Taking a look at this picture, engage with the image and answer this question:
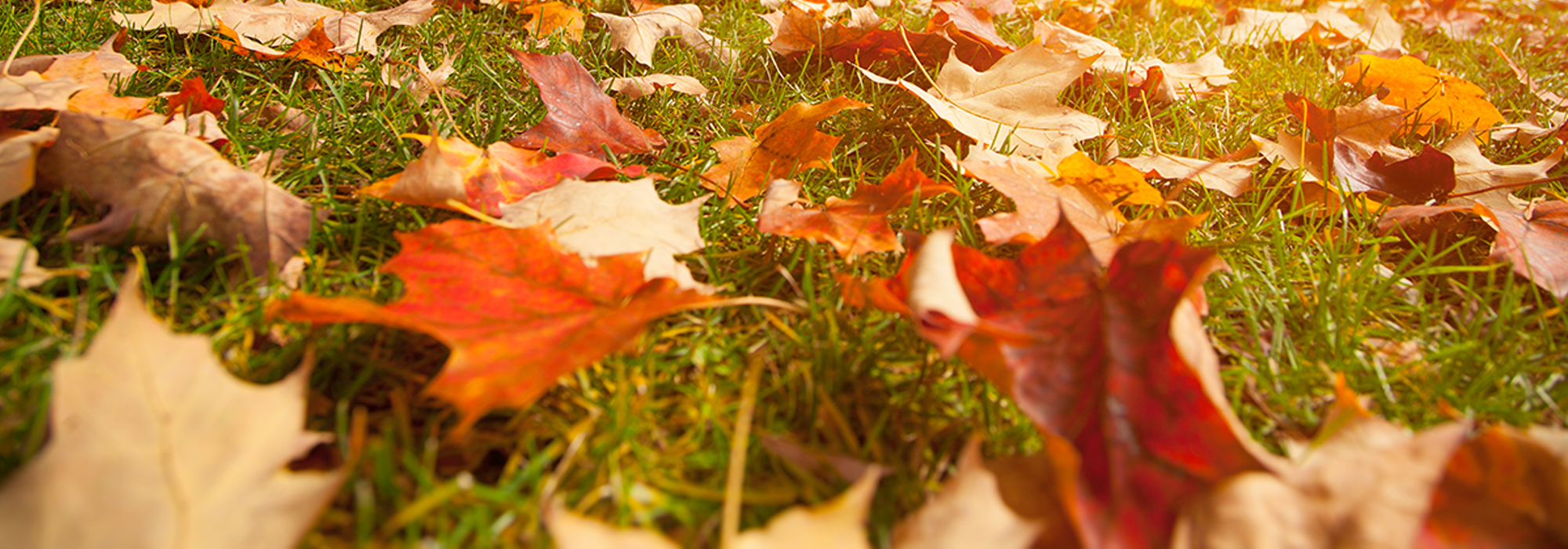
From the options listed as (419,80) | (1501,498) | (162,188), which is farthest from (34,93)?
(1501,498)

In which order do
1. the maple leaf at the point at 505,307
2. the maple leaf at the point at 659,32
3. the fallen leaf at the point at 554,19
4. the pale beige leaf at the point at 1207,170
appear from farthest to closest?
the fallen leaf at the point at 554,19 < the maple leaf at the point at 659,32 < the pale beige leaf at the point at 1207,170 < the maple leaf at the point at 505,307

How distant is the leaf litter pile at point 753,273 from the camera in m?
0.55

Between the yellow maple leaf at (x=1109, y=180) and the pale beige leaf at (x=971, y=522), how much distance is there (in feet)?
2.16

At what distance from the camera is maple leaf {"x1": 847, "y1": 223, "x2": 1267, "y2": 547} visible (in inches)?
22.8

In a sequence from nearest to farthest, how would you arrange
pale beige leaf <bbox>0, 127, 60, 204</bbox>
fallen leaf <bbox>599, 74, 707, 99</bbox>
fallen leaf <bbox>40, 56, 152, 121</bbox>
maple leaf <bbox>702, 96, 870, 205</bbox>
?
pale beige leaf <bbox>0, 127, 60, 204</bbox>, fallen leaf <bbox>40, 56, 152, 121</bbox>, maple leaf <bbox>702, 96, 870, 205</bbox>, fallen leaf <bbox>599, 74, 707, 99</bbox>

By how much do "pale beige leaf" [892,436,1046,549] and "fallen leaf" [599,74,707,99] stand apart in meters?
1.08

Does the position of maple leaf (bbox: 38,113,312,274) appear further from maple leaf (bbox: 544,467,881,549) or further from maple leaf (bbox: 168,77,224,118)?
maple leaf (bbox: 544,467,881,549)

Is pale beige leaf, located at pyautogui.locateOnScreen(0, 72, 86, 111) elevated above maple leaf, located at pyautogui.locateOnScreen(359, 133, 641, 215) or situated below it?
above

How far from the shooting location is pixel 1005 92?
4.50ft

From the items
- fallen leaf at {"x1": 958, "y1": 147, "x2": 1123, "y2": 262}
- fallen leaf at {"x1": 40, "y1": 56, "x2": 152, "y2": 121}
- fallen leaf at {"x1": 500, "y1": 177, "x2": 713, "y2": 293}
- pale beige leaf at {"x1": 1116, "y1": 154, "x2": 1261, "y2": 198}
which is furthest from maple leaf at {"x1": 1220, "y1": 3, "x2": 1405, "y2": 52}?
fallen leaf at {"x1": 40, "y1": 56, "x2": 152, "y2": 121}

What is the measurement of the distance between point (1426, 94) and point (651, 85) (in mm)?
1803

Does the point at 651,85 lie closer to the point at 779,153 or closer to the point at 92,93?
the point at 779,153

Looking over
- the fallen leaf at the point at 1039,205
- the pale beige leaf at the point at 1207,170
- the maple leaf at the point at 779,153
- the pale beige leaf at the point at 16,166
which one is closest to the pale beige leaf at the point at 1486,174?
the pale beige leaf at the point at 1207,170

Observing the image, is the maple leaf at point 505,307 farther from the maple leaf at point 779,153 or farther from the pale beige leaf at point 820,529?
the maple leaf at point 779,153
